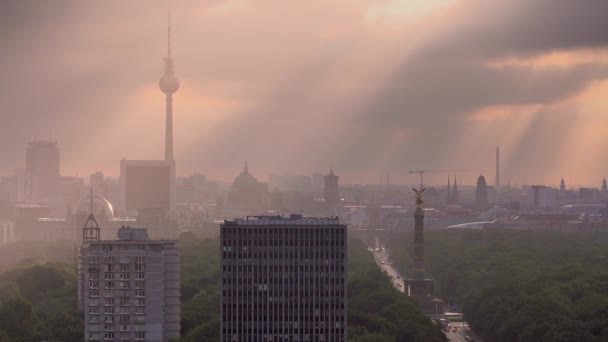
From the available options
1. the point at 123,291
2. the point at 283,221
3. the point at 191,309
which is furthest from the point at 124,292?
the point at 191,309

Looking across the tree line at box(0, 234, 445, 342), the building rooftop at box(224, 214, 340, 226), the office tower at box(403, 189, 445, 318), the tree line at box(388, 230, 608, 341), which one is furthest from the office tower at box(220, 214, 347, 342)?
the office tower at box(403, 189, 445, 318)

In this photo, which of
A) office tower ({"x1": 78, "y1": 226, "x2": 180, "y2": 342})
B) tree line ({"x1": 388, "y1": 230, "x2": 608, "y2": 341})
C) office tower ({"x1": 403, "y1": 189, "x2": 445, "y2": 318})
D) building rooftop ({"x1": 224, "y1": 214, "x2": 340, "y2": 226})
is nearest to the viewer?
building rooftop ({"x1": 224, "y1": 214, "x2": 340, "y2": 226})

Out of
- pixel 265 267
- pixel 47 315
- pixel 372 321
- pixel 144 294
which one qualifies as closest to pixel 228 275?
pixel 265 267

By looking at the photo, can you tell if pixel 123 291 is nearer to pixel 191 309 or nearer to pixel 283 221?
pixel 283 221

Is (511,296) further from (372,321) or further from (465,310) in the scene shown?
(372,321)

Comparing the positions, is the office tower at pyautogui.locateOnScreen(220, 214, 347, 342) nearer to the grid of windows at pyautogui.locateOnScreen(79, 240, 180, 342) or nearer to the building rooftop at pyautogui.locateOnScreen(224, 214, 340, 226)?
the building rooftop at pyautogui.locateOnScreen(224, 214, 340, 226)

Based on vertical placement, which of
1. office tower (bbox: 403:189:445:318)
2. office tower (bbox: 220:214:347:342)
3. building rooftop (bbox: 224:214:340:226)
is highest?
building rooftop (bbox: 224:214:340:226)

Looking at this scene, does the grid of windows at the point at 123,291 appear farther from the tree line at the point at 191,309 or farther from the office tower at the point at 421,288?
the office tower at the point at 421,288

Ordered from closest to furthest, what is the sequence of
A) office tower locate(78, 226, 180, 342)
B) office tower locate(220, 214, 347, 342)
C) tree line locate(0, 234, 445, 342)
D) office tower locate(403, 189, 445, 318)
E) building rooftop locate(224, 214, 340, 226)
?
office tower locate(220, 214, 347, 342) → building rooftop locate(224, 214, 340, 226) → office tower locate(78, 226, 180, 342) → tree line locate(0, 234, 445, 342) → office tower locate(403, 189, 445, 318)

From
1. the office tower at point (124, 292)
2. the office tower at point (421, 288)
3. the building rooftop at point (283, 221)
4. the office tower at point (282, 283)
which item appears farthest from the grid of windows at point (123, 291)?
the office tower at point (421, 288)
